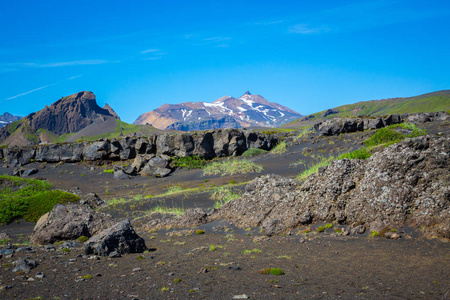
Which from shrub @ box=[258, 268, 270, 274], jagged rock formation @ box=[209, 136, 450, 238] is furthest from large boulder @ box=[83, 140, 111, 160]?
shrub @ box=[258, 268, 270, 274]

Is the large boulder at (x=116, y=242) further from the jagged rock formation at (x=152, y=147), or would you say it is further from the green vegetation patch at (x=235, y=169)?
the jagged rock formation at (x=152, y=147)

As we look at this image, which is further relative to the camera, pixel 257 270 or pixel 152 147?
pixel 152 147

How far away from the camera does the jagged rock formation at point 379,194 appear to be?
25.0ft

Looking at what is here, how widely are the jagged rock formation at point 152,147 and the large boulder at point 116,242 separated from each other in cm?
3606

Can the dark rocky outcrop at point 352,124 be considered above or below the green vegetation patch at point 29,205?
above

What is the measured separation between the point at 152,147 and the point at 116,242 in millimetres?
40732

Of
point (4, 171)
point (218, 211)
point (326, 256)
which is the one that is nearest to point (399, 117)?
point (218, 211)


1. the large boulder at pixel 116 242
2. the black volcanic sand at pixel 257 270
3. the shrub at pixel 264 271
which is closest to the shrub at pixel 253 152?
the black volcanic sand at pixel 257 270

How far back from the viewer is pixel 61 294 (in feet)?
16.7

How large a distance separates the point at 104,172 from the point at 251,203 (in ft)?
122

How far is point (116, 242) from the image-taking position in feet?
26.7

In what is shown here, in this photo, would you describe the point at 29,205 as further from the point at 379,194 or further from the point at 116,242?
the point at 379,194

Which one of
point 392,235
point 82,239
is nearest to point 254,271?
point 392,235

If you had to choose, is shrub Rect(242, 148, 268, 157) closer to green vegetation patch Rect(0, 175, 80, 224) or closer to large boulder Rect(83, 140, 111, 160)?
large boulder Rect(83, 140, 111, 160)
